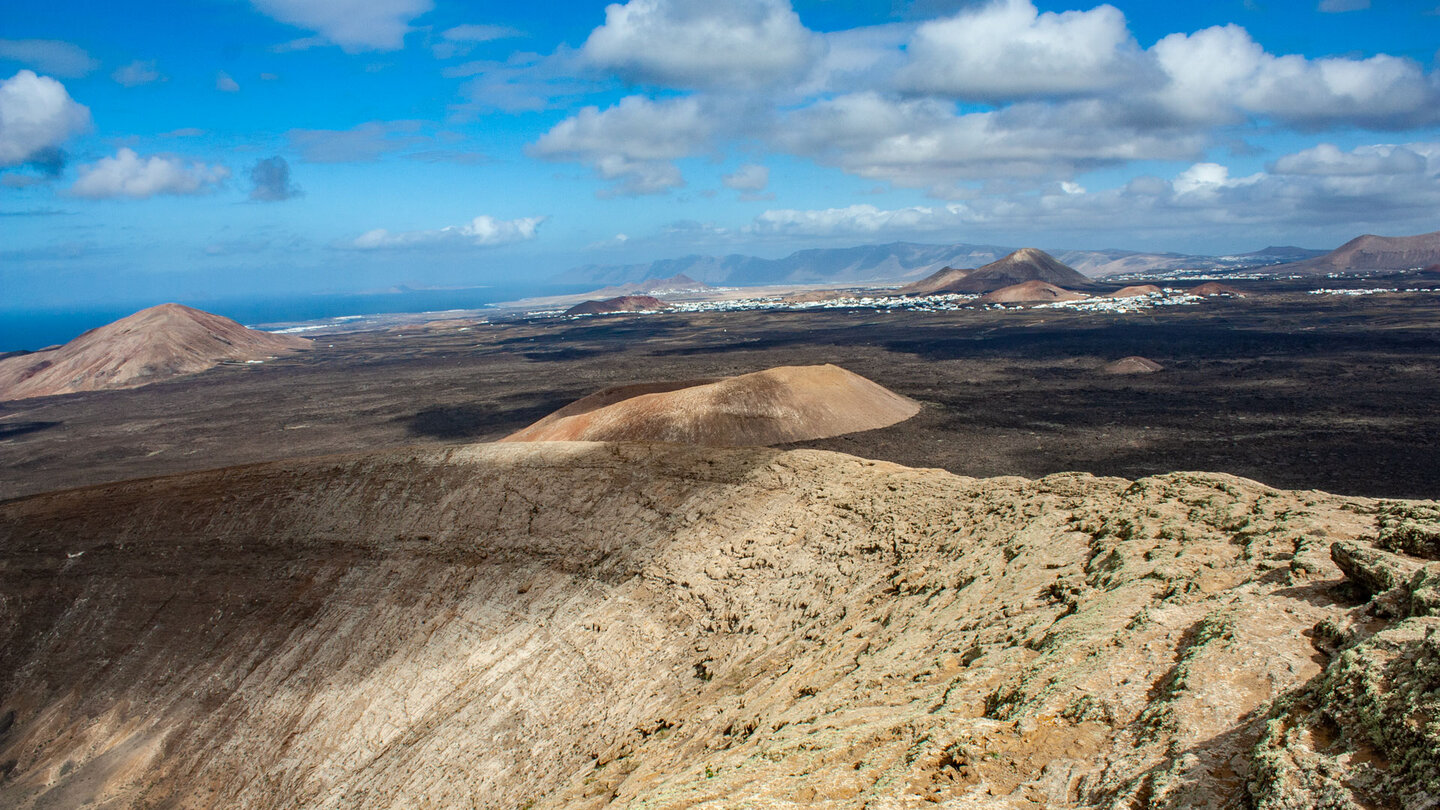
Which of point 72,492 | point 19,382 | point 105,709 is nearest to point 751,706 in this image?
point 105,709

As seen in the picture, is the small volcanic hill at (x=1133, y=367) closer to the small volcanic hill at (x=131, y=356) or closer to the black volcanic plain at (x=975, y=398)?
the black volcanic plain at (x=975, y=398)

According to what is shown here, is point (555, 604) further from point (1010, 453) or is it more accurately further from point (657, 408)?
point (1010, 453)

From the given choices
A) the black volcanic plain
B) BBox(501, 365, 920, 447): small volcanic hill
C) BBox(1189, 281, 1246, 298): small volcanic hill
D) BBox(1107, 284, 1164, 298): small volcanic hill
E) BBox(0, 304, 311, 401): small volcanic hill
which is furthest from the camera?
BBox(1107, 284, 1164, 298): small volcanic hill

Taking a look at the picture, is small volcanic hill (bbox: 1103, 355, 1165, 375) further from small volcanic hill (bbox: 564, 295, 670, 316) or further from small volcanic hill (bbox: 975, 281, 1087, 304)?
small volcanic hill (bbox: 564, 295, 670, 316)

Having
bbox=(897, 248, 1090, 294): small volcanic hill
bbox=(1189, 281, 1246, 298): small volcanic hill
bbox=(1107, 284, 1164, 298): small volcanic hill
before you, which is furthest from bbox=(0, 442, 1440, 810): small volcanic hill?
bbox=(897, 248, 1090, 294): small volcanic hill

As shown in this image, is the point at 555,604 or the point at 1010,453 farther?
the point at 1010,453
